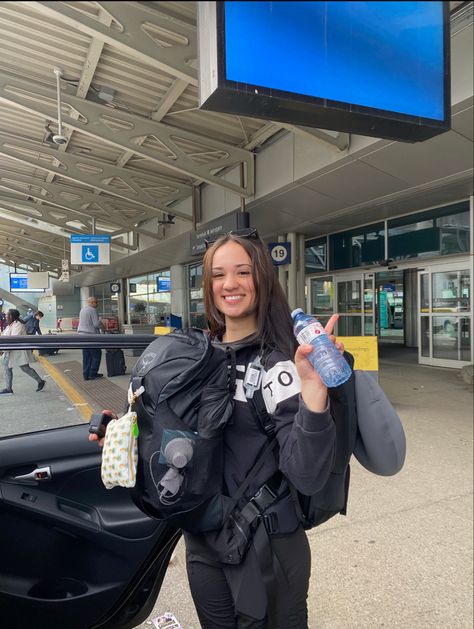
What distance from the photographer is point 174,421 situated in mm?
1143

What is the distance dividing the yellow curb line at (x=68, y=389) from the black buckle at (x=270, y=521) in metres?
1.21

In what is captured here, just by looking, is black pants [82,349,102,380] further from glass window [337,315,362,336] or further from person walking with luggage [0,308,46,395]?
glass window [337,315,362,336]

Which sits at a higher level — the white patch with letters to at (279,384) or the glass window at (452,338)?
the white patch with letters to at (279,384)

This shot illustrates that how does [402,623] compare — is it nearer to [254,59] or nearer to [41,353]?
[41,353]

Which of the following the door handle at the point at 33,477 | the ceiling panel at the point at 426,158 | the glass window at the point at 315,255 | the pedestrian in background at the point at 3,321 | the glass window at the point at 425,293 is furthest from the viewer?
the glass window at the point at 315,255

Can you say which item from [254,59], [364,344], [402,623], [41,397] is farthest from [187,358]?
[364,344]

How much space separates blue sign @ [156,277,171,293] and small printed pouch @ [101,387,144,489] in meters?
17.4

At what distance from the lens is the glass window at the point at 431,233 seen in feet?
28.9

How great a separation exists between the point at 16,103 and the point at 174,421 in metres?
1.00

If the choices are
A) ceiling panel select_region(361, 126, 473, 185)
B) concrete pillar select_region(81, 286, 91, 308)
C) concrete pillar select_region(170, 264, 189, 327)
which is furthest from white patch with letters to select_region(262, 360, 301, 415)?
concrete pillar select_region(81, 286, 91, 308)

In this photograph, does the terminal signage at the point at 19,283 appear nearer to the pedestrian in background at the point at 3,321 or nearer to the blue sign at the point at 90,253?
the blue sign at the point at 90,253

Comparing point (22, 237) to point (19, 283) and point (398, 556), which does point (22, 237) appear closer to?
point (19, 283)

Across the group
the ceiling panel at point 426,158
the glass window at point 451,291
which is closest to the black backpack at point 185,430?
the ceiling panel at point 426,158

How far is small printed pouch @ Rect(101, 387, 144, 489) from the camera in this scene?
1.16 meters
